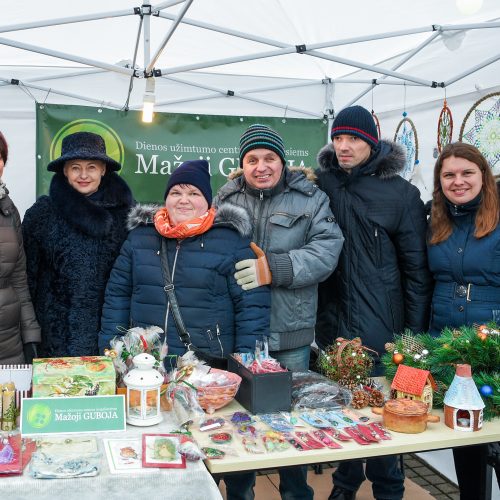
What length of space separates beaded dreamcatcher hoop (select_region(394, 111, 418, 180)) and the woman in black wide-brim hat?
223 centimetres

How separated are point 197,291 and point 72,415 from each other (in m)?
0.68

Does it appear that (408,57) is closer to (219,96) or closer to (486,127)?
(486,127)

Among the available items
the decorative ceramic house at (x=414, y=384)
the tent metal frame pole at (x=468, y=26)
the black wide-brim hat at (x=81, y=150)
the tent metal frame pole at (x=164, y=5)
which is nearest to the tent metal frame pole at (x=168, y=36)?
the tent metal frame pole at (x=164, y=5)

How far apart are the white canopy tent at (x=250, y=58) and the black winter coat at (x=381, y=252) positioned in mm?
1082

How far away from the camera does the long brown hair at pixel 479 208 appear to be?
8.02 feet

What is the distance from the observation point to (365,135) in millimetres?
2613

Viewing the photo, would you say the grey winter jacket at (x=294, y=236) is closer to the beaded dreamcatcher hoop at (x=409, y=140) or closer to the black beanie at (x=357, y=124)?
the black beanie at (x=357, y=124)

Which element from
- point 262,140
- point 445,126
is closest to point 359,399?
point 262,140

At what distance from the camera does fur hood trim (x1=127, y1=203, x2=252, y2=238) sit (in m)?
2.30

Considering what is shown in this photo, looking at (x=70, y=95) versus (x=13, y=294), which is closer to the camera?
(x=13, y=294)

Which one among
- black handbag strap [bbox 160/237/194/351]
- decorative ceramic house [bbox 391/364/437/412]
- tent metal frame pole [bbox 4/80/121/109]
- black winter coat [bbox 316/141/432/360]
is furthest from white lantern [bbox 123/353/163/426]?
tent metal frame pole [bbox 4/80/121/109]

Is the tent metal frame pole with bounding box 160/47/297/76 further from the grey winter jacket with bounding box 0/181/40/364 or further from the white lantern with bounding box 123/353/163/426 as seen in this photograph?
the white lantern with bounding box 123/353/163/426

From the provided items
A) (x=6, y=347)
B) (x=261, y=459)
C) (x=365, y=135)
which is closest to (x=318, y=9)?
(x=365, y=135)

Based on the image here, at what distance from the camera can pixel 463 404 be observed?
1856mm
